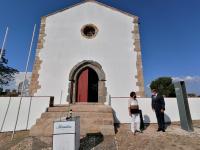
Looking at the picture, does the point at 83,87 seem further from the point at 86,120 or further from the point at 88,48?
the point at 86,120

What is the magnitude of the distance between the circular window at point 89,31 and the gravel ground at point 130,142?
6.77m

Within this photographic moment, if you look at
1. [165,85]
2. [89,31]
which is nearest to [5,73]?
[89,31]

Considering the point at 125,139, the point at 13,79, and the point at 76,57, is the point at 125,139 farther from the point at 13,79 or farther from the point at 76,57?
the point at 13,79

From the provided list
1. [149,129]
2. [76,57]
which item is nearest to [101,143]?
[149,129]

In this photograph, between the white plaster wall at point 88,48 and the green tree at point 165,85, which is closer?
the white plaster wall at point 88,48

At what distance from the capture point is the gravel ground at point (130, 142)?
4566 millimetres

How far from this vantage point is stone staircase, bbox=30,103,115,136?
18.9 feet

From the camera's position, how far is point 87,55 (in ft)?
33.4

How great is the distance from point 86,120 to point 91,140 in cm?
129

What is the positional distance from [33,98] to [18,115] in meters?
0.93

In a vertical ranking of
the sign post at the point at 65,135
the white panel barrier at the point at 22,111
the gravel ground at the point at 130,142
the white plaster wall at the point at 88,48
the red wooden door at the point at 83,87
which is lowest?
the gravel ground at the point at 130,142

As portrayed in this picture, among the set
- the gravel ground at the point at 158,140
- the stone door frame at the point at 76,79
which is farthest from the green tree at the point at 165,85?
the gravel ground at the point at 158,140

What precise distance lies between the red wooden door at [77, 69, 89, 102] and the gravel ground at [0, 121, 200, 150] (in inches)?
172

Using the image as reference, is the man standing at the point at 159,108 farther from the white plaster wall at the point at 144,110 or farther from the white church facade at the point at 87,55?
the white church facade at the point at 87,55
